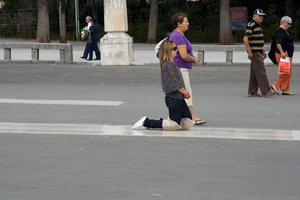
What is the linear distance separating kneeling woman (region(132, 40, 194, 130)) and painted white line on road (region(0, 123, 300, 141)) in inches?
4.2

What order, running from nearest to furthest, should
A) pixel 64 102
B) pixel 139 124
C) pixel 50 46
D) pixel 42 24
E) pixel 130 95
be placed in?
1. pixel 139 124
2. pixel 64 102
3. pixel 130 95
4. pixel 50 46
5. pixel 42 24

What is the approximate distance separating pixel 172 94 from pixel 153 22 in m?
37.0

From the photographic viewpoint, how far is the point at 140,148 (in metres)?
8.51

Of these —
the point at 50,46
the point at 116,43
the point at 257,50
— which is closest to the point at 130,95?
the point at 257,50

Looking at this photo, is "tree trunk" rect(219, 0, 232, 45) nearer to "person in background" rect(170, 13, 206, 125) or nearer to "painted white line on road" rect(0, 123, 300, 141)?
"person in background" rect(170, 13, 206, 125)

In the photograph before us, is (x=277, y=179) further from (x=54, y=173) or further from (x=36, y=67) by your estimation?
(x=36, y=67)

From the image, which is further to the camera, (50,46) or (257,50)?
(50,46)

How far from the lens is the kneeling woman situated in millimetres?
9555

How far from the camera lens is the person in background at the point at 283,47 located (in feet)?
47.3

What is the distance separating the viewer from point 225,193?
6.29m

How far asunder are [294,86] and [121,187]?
421 inches

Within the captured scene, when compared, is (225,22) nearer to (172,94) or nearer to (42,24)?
(42,24)

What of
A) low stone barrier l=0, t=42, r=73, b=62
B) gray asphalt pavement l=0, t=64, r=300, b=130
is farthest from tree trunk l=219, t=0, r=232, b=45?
gray asphalt pavement l=0, t=64, r=300, b=130

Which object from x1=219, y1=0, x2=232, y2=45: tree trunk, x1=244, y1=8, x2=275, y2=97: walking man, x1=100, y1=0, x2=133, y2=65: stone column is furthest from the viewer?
x1=219, y1=0, x2=232, y2=45: tree trunk
